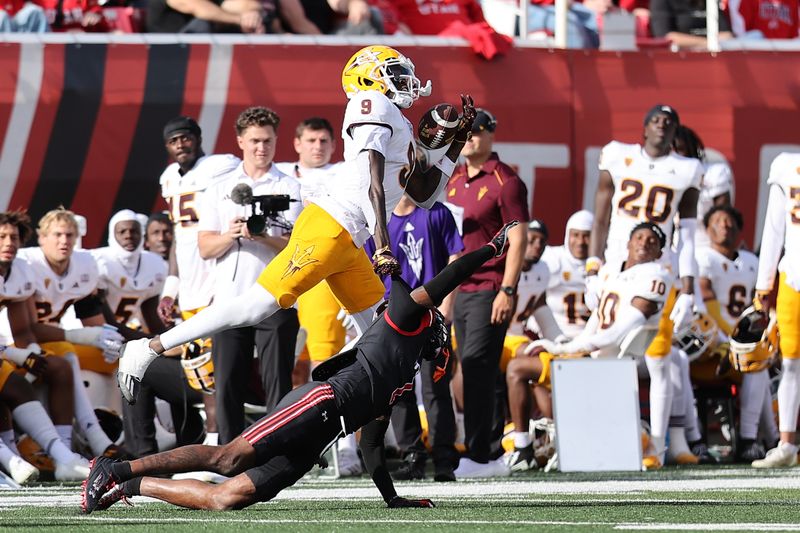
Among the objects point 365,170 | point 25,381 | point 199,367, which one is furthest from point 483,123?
point 25,381

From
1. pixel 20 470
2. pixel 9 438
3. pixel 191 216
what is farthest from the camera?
pixel 191 216

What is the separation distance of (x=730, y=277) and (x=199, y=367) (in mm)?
3899

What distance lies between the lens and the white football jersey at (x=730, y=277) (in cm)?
1066

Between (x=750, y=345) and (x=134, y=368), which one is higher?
(x=134, y=368)

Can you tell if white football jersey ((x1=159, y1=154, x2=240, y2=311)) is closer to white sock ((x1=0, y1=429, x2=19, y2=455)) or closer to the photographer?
the photographer

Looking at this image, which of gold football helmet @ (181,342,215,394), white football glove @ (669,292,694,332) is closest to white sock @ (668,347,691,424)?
white football glove @ (669,292,694,332)

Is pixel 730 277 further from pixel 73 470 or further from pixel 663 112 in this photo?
pixel 73 470

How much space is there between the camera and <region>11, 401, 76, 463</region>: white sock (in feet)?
28.0

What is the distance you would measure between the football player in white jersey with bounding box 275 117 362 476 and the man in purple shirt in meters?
0.37

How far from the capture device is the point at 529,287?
10.0m

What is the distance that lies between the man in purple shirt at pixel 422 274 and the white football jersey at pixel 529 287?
1589 mm

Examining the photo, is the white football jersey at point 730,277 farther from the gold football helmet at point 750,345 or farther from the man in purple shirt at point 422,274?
the man in purple shirt at point 422,274

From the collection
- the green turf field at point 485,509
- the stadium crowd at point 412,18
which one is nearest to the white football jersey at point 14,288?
the green turf field at point 485,509

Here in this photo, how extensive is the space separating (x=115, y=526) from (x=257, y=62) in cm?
589
